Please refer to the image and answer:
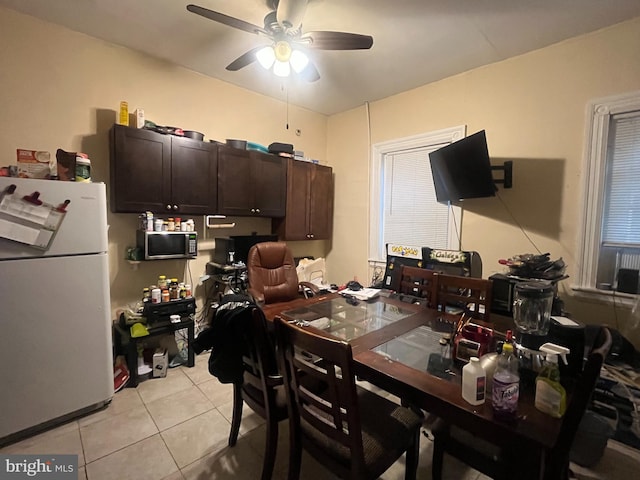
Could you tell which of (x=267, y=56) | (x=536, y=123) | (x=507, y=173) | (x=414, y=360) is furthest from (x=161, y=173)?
(x=536, y=123)

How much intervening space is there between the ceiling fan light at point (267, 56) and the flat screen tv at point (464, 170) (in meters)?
1.66

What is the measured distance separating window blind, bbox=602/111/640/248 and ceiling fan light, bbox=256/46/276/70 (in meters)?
2.61

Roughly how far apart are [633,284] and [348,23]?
2.86 meters

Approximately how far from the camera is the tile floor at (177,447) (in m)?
1.62

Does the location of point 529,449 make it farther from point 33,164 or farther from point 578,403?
point 33,164

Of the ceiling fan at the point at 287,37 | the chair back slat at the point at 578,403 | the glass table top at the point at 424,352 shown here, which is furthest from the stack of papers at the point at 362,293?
the ceiling fan at the point at 287,37

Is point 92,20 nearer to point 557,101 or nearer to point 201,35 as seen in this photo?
point 201,35

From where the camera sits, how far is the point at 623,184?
220 cm

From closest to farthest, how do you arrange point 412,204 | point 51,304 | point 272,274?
1. point 51,304
2. point 272,274
3. point 412,204

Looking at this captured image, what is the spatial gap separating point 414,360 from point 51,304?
2.23m

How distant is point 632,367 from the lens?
6.63ft

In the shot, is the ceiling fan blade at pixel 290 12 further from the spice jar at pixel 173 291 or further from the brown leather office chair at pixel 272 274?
the spice jar at pixel 173 291

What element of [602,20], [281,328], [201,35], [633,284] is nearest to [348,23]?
[201,35]

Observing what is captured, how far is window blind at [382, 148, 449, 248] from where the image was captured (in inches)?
129
